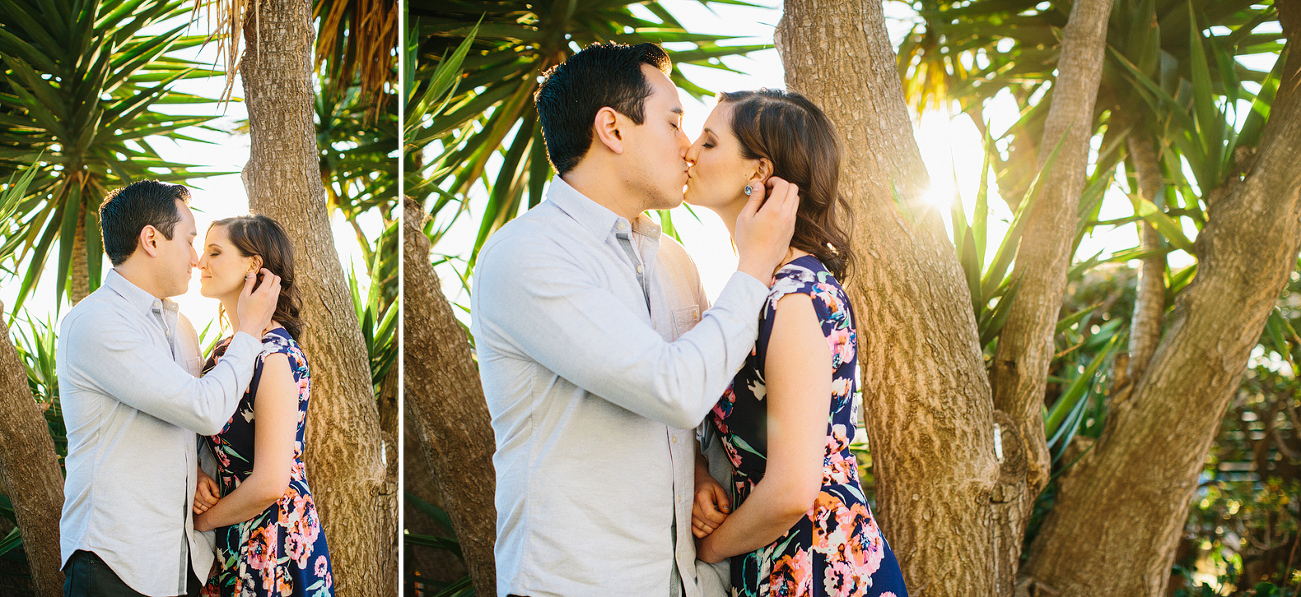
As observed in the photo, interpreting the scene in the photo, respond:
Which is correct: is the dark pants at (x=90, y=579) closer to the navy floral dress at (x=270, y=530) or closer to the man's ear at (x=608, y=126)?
the navy floral dress at (x=270, y=530)

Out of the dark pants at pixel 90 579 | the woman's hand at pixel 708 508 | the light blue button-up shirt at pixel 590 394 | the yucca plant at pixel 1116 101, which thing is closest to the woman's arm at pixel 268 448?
the dark pants at pixel 90 579

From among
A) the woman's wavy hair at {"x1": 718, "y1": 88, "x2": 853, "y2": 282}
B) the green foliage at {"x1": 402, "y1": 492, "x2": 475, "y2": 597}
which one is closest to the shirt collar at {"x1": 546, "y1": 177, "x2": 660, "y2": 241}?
the woman's wavy hair at {"x1": 718, "y1": 88, "x2": 853, "y2": 282}

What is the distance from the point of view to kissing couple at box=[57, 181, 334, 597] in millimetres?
977

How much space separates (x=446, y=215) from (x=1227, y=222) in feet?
6.49

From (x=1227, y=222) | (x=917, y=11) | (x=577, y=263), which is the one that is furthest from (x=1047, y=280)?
(x=577, y=263)

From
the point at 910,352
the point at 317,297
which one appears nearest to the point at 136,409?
the point at 317,297

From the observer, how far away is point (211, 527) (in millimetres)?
1072

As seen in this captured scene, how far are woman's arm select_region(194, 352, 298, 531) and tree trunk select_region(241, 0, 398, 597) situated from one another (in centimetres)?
6

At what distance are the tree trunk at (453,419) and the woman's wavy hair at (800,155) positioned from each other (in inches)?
38.7

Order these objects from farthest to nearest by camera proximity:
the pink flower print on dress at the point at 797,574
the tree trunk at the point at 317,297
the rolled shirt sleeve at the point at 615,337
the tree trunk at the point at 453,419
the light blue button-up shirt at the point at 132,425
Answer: the tree trunk at the point at 453,419, the tree trunk at the point at 317,297, the pink flower print on dress at the point at 797,574, the light blue button-up shirt at the point at 132,425, the rolled shirt sleeve at the point at 615,337

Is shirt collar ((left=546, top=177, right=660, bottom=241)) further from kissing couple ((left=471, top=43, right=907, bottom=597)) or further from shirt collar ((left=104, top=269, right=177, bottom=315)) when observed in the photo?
shirt collar ((left=104, top=269, right=177, bottom=315))

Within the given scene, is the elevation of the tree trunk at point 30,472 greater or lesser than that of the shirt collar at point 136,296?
lesser

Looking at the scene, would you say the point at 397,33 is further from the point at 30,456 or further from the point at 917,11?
the point at 917,11

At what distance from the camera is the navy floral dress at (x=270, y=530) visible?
109 centimetres
